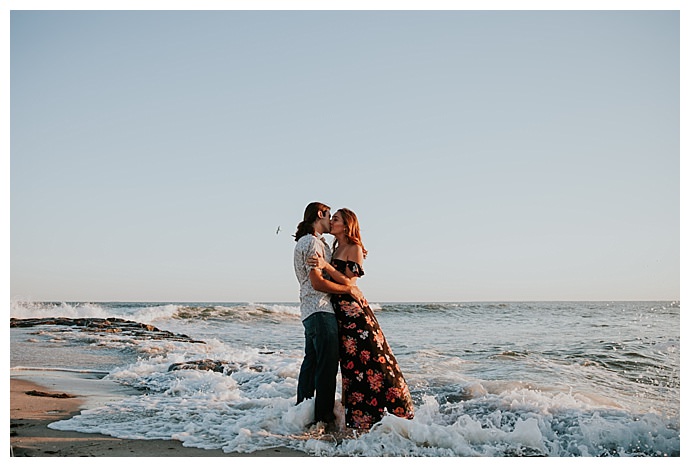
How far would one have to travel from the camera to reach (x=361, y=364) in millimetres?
4023

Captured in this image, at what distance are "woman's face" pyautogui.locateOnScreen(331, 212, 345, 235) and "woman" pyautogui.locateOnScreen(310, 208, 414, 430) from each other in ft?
0.03

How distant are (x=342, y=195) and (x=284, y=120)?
1.23m

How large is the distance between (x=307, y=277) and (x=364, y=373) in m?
0.75

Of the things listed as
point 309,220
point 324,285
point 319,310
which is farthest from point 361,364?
point 309,220

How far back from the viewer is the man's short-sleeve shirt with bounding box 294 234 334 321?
4.04 m

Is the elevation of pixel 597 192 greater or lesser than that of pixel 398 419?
greater

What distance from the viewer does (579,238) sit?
829 centimetres

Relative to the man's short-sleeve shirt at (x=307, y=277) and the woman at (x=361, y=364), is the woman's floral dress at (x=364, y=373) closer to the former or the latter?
the woman at (x=361, y=364)

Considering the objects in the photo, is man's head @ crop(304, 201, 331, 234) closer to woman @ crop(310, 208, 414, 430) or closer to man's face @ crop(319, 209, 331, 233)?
man's face @ crop(319, 209, 331, 233)

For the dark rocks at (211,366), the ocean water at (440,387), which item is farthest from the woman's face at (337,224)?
the dark rocks at (211,366)

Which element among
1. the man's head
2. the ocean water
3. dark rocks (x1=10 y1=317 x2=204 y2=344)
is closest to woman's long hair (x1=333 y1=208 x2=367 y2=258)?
the man's head

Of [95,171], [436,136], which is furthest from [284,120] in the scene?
[95,171]
